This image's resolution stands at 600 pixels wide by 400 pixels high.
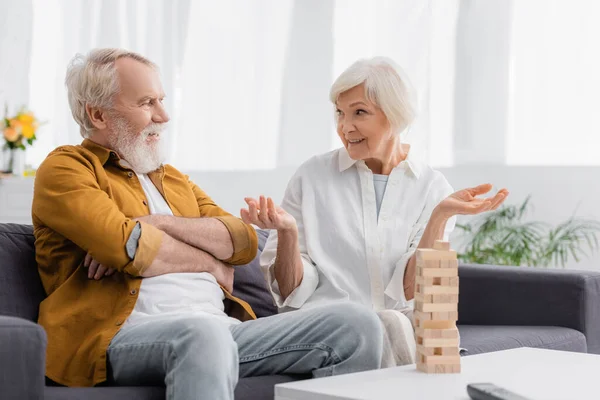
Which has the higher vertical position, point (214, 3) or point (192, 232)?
point (214, 3)

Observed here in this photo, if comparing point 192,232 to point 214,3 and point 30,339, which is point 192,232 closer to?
point 30,339

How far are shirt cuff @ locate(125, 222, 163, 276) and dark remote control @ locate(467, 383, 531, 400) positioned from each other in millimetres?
925

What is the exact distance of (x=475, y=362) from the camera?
2.06 m

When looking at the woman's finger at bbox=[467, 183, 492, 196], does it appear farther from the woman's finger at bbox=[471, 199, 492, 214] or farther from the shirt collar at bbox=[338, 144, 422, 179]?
the shirt collar at bbox=[338, 144, 422, 179]

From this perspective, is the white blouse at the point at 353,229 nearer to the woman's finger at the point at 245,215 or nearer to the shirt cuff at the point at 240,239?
the shirt cuff at the point at 240,239

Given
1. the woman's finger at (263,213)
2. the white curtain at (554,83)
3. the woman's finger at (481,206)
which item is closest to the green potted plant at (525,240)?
the white curtain at (554,83)

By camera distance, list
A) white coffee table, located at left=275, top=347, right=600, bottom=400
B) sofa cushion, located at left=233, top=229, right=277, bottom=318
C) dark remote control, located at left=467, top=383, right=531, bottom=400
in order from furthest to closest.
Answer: sofa cushion, located at left=233, top=229, right=277, bottom=318 → white coffee table, located at left=275, top=347, right=600, bottom=400 → dark remote control, located at left=467, top=383, right=531, bottom=400

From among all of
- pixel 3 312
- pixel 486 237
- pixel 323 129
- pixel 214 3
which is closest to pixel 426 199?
pixel 3 312

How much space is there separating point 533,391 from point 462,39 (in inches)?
A: 151

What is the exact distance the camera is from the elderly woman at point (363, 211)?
2.62 meters

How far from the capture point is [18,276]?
2.34 m

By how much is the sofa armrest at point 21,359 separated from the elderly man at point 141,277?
0.29m

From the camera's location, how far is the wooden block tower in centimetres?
189

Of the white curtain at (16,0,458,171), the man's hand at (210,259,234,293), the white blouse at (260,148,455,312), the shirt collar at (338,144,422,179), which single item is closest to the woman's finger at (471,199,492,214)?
the white blouse at (260,148,455,312)
